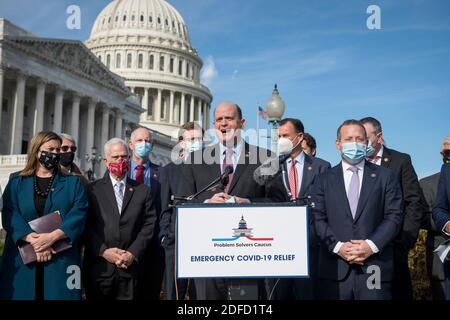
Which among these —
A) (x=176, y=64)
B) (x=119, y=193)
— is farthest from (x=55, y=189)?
(x=176, y=64)

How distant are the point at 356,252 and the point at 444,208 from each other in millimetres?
1790

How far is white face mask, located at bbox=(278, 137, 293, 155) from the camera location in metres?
7.73

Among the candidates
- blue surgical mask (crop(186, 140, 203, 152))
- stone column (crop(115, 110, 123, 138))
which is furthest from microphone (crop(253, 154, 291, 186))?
stone column (crop(115, 110, 123, 138))

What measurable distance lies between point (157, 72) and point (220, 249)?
95.0m

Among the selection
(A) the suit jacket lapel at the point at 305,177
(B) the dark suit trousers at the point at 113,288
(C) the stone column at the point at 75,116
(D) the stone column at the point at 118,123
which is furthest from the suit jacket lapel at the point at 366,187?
(D) the stone column at the point at 118,123

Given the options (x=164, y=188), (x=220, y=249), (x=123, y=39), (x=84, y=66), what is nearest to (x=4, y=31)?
(x=84, y=66)

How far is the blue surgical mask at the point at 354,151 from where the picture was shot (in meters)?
6.55

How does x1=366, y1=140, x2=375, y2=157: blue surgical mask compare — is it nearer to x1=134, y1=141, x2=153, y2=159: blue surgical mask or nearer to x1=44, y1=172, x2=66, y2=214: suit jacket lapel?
x1=134, y1=141, x2=153, y2=159: blue surgical mask

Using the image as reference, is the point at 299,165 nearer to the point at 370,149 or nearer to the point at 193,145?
the point at 370,149

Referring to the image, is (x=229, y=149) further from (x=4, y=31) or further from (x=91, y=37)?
(x=91, y=37)

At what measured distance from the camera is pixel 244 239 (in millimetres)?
5141

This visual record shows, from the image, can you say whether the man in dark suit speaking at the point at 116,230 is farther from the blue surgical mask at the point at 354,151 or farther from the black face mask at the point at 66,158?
the blue surgical mask at the point at 354,151

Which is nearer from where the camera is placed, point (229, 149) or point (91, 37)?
point (229, 149)

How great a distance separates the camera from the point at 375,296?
609cm
